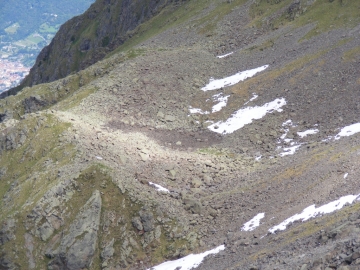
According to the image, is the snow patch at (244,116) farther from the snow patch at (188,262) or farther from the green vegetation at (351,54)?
the snow patch at (188,262)

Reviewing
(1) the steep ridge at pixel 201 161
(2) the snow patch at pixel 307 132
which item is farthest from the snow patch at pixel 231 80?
(2) the snow patch at pixel 307 132

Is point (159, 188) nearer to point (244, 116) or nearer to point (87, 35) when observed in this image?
point (244, 116)

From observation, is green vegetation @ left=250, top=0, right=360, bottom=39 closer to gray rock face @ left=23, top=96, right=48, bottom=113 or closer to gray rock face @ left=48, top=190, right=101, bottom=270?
gray rock face @ left=23, top=96, right=48, bottom=113

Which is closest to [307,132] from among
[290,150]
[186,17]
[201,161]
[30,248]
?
[290,150]

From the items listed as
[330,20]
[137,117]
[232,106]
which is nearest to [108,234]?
[137,117]

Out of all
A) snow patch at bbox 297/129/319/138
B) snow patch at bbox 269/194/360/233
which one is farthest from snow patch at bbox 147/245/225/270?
snow patch at bbox 297/129/319/138

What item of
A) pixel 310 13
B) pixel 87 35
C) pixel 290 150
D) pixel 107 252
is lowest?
pixel 290 150
